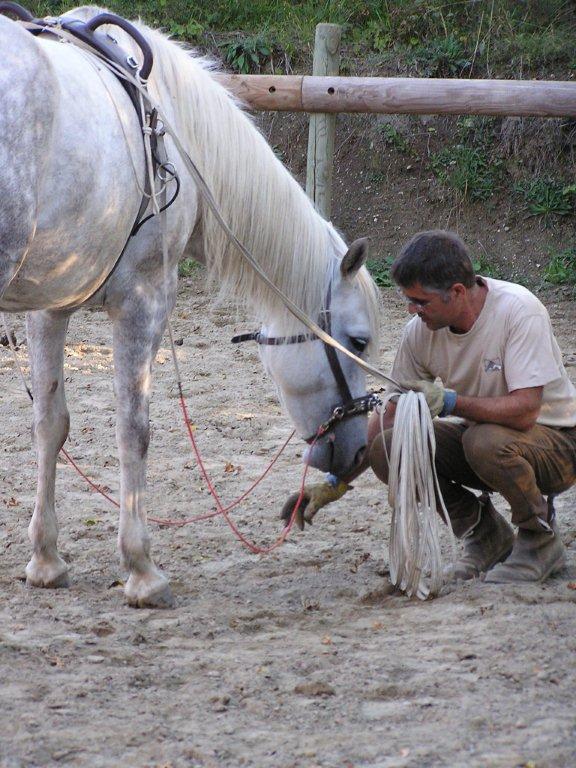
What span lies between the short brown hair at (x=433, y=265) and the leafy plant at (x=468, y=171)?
20.7 feet

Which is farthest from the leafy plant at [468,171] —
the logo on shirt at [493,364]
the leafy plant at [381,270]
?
the logo on shirt at [493,364]

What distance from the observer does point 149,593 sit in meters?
3.30

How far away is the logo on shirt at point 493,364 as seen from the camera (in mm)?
3337

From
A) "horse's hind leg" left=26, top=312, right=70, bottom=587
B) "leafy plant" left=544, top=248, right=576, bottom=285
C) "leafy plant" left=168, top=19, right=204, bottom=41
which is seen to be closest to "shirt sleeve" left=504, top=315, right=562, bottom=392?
"horse's hind leg" left=26, top=312, right=70, bottom=587

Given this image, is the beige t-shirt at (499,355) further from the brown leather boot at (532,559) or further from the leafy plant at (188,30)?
the leafy plant at (188,30)

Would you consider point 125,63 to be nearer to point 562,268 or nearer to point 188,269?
point 188,269

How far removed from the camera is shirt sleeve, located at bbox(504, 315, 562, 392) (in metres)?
3.23

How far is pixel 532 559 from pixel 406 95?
449cm

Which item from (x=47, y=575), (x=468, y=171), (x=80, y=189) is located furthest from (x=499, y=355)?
(x=468, y=171)

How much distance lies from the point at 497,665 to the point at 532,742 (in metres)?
0.42

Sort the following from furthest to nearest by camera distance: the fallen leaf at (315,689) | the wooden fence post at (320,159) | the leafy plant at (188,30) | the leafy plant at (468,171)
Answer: the leafy plant at (188,30) < the leafy plant at (468,171) < the wooden fence post at (320,159) < the fallen leaf at (315,689)

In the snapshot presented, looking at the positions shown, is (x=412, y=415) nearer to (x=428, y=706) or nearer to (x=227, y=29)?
(x=428, y=706)

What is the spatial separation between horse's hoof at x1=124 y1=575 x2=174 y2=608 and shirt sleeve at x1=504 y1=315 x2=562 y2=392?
1.30m

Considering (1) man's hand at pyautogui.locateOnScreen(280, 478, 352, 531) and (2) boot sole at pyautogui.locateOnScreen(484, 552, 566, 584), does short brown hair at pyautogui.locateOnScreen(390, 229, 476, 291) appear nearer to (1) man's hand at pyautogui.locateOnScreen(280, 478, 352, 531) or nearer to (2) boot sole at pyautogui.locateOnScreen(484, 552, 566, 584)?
(1) man's hand at pyautogui.locateOnScreen(280, 478, 352, 531)
